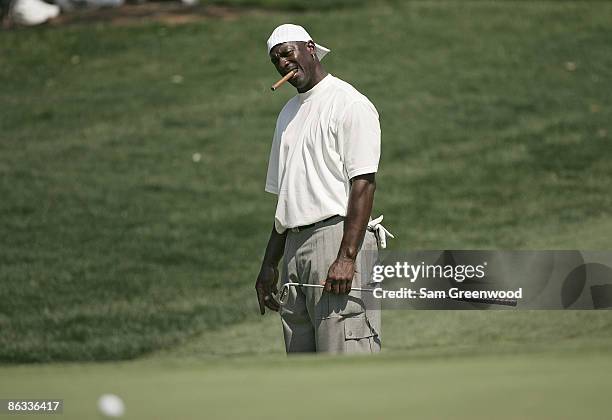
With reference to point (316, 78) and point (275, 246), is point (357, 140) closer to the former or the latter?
point (316, 78)

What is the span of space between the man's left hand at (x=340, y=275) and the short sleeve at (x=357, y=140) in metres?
0.35

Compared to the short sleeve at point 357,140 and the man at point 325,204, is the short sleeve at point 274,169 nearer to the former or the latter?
the man at point 325,204

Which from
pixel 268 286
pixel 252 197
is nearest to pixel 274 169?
pixel 268 286

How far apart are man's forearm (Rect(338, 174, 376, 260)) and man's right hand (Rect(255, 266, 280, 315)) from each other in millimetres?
628

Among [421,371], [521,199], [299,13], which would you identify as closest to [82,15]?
[299,13]

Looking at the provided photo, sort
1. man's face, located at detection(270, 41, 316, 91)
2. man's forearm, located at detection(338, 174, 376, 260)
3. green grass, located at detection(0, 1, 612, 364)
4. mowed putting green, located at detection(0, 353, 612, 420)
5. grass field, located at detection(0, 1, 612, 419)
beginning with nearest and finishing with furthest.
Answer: mowed putting green, located at detection(0, 353, 612, 420)
grass field, located at detection(0, 1, 612, 419)
man's forearm, located at detection(338, 174, 376, 260)
man's face, located at detection(270, 41, 316, 91)
green grass, located at detection(0, 1, 612, 364)

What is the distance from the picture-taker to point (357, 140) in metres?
4.78

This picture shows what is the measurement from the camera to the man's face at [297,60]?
4996mm

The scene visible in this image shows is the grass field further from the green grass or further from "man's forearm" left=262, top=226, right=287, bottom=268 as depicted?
"man's forearm" left=262, top=226, right=287, bottom=268

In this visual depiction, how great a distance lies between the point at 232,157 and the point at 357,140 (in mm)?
10424

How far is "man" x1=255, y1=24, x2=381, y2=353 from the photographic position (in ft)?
15.7

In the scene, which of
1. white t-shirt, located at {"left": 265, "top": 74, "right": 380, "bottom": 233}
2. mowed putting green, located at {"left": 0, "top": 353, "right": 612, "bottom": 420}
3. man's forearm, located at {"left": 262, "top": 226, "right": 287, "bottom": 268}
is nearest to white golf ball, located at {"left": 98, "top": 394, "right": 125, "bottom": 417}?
mowed putting green, located at {"left": 0, "top": 353, "right": 612, "bottom": 420}

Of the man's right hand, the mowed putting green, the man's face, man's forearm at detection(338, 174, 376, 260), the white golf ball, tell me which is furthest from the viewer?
the man's right hand

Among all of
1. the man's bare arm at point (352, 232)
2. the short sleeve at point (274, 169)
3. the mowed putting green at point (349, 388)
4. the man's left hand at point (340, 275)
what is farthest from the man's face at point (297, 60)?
the mowed putting green at point (349, 388)
